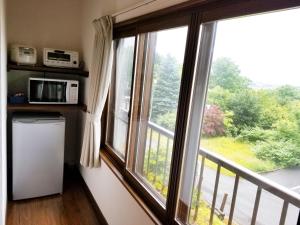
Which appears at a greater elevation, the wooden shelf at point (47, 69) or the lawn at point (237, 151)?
the wooden shelf at point (47, 69)

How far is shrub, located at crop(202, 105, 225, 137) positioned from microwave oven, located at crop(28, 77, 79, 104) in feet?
6.83

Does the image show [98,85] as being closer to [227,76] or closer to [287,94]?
[227,76]

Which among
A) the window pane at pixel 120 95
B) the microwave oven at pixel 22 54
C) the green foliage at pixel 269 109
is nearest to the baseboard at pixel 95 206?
the window pane at pixel 120 95

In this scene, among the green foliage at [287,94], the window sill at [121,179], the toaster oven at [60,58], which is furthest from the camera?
the toaster oven at [60,58]

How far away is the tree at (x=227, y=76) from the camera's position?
119cm

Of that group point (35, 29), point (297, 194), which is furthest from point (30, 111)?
point (297, 194)

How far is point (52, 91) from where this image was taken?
2939 mm

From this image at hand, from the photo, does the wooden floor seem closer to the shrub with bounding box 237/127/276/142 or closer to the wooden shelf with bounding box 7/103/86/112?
the wooden shelf with bounding box 7/103/86/112

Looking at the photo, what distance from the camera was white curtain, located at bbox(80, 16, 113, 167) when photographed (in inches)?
89.4

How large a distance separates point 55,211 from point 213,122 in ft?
7.04

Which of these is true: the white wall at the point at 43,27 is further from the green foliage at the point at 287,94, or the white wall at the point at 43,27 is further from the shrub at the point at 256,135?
the green foliage at the point at 287,94

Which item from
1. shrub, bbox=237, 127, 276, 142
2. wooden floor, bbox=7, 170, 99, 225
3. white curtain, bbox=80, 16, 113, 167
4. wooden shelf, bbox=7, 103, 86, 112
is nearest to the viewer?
shrub, bbox=237, 127, 276, 142

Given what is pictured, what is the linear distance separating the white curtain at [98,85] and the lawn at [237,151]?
128 cm

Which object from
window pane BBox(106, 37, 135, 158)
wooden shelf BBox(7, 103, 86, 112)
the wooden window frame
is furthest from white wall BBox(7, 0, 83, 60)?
the wooden window frame
